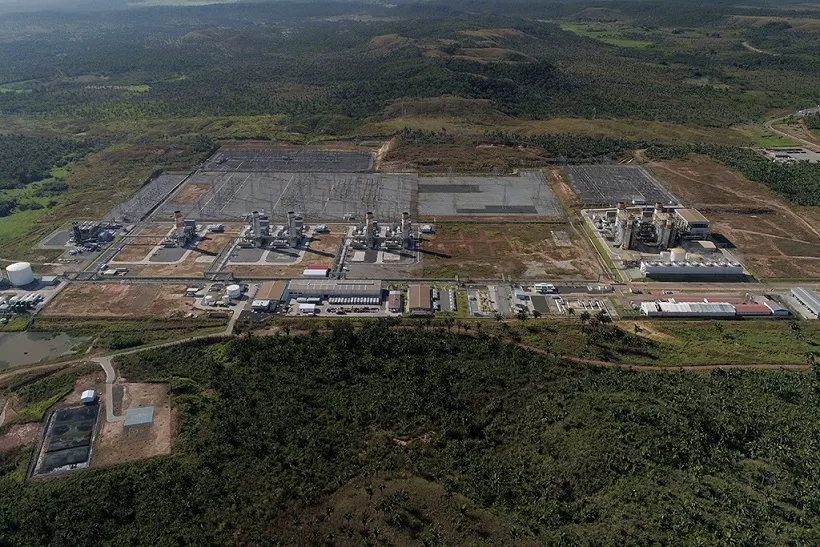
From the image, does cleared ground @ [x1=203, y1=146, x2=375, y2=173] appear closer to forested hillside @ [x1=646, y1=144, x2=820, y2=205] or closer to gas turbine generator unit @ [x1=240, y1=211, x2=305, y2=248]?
gas turbine generator unit @ [x1=240, y1=211, x2=305, y2=248]

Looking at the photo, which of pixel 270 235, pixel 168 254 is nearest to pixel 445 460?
pixel 270 235

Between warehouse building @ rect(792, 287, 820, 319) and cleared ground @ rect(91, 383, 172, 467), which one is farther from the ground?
warehouse building @ rect(792, 287, 820, 319)

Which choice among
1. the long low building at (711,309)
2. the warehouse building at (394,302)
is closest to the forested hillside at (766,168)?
the long low building at (711,309)

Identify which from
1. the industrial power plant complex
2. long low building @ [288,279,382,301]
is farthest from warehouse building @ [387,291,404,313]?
long low building @ [288,279,382,301]

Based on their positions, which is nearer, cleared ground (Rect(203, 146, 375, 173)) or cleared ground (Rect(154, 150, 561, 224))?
cleared ground (Rect(154, 150, 561, 224))

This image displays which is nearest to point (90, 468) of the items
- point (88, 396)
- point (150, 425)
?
point (150, 425)

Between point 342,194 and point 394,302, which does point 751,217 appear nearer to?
point 394,302
